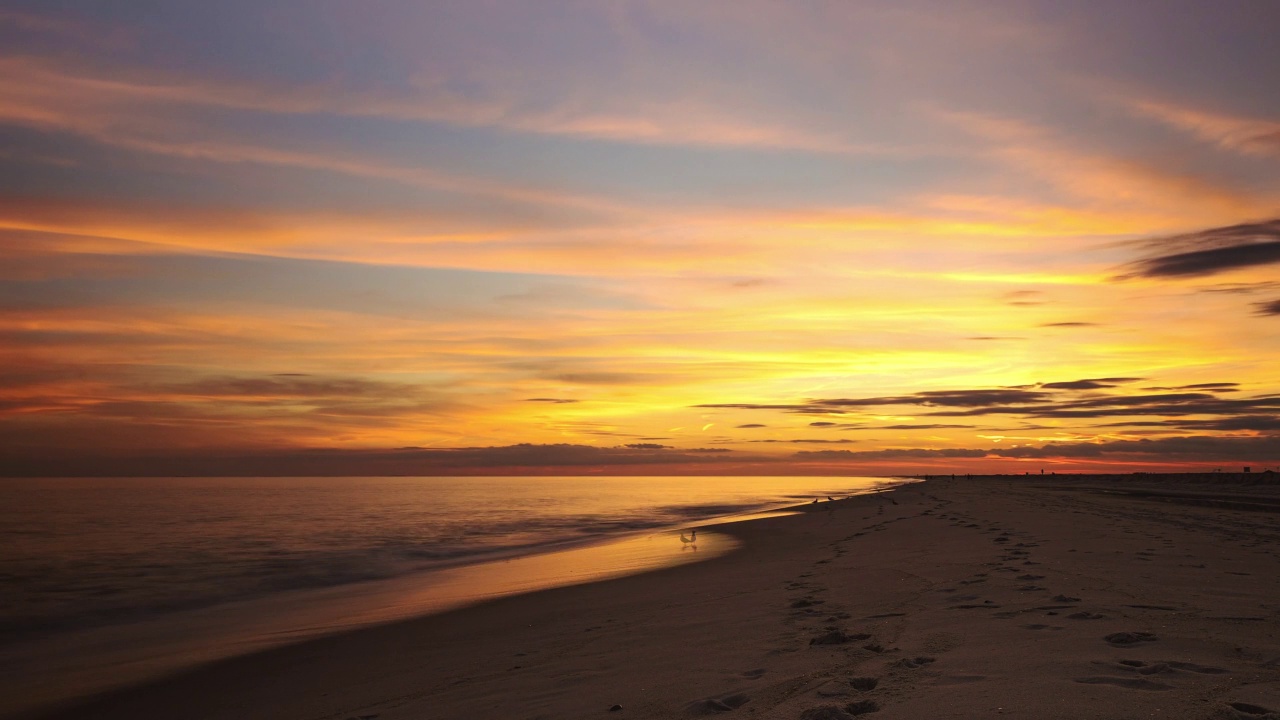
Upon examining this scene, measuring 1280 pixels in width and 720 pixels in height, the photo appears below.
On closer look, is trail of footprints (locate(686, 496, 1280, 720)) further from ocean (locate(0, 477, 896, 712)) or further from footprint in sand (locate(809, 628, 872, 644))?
ocean (locate(0, 477, 896, 712))

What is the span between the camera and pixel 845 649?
6.97 m

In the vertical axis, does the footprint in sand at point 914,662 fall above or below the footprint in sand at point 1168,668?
below

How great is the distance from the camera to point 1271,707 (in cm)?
448

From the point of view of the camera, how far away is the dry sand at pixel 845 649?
525cm

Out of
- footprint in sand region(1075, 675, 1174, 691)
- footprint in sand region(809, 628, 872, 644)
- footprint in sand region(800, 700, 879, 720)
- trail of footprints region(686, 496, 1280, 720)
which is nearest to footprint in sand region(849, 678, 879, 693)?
trail of footprints region(686, 496, 1280, 720)

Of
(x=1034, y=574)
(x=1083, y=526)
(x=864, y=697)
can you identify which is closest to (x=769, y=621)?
(x=864, y=697)

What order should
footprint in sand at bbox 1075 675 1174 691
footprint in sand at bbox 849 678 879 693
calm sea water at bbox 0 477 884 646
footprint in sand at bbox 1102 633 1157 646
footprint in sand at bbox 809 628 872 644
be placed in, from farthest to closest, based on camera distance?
1. calm sea water at bbox 0 477 884 646
2. footprint in sand at bbox 809 628 872 644
3. footprint in sand at bbox 1102 633 1157 646
4. footprint in sand at bbox 849 678 879 693
5. footprint in sand at bbox 1075 675 1174 691

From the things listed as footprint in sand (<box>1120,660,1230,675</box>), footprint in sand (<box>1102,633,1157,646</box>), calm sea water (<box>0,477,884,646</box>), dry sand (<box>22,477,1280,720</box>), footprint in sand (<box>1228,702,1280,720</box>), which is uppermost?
footprint in sand (<box>1228,702,1280,720</box>)

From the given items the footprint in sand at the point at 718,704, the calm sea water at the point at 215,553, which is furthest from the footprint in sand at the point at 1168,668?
the calm sea water at the point at 215,553

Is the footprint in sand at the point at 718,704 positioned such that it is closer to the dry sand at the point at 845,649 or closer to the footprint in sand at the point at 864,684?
the dry sand at the point at 845,649

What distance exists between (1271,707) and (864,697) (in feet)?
8.11

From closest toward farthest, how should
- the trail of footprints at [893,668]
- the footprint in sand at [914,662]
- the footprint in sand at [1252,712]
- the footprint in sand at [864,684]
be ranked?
1. the footprint in sand at [1252,712]
2. the trail of footprints at [893,668]
3. the footprint in sand at [864,684]
4. the footprint in sand at [914,662]

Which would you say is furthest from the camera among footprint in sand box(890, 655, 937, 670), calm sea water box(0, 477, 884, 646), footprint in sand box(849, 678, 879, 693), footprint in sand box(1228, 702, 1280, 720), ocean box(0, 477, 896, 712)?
calm sea water box(0, 477, 884, 646)

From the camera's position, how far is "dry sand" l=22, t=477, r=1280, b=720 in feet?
17.2
